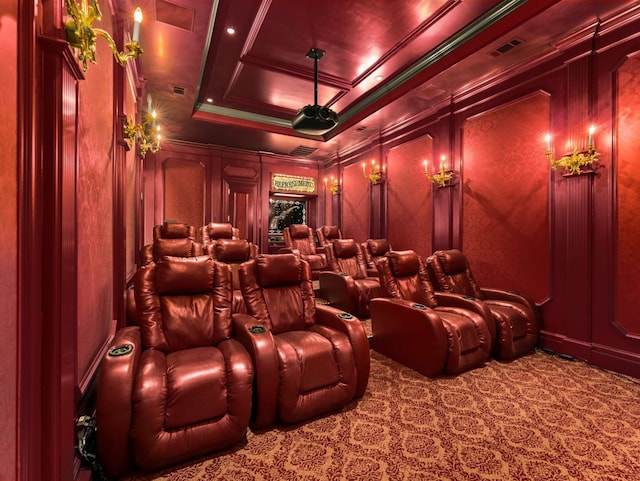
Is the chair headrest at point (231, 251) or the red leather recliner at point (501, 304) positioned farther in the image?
the chair headrest at point (231, 251)

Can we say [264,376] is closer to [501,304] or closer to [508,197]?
[501,304]

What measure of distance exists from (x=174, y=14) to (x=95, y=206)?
7.04 feet

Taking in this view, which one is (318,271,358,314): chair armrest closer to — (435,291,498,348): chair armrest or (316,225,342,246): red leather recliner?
(435,291,498,348): chair armrest

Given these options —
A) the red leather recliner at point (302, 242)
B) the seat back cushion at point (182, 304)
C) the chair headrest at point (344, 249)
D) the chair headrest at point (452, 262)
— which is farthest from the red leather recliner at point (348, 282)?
the seat back cushion at point (182, 304)

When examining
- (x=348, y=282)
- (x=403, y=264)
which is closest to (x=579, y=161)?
(x=403, y=264)

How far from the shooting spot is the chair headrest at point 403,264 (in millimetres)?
3355

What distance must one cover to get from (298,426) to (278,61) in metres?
4.19

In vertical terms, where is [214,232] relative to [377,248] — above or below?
above

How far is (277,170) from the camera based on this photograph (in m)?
8.14

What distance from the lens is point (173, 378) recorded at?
1627mm

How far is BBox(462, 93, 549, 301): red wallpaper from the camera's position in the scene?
341 cm

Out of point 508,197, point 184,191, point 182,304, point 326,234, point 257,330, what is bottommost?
point 257,330

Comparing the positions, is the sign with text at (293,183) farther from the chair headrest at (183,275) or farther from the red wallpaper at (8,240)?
the red wallpaper at (8,240)

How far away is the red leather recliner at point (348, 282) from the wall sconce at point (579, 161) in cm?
243
